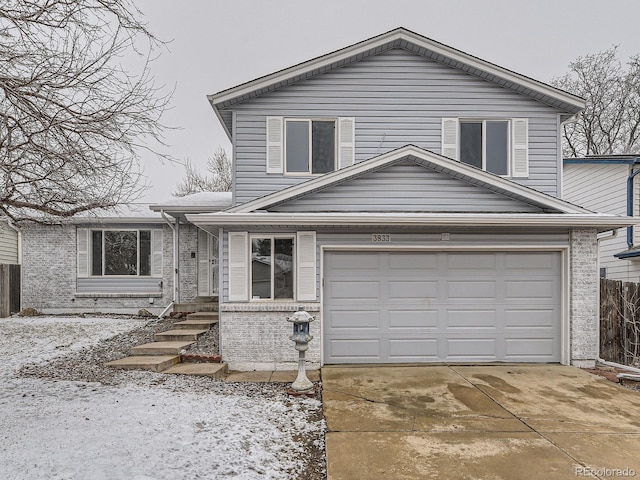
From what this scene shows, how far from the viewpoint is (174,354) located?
7781 mm

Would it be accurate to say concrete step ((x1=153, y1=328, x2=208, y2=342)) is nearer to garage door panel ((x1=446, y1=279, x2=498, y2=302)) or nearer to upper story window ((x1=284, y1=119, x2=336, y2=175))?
upper story window ((x1=284, y1=119, x2=336, y2=175))

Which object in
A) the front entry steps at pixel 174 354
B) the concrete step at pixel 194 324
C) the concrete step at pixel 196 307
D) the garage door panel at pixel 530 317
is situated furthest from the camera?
the concrete step at pixel 196 307

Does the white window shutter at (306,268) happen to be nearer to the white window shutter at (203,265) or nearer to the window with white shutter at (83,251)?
the white window shutter at (203,265)

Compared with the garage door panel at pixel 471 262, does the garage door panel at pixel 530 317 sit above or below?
below

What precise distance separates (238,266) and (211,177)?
71.9ft

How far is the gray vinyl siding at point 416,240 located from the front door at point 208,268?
450 cm

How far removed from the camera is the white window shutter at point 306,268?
7570mm

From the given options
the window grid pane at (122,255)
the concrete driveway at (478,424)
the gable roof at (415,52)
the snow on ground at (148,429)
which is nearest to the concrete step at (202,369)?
the snow on ground at (148,429)

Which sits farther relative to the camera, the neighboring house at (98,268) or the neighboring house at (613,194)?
the neighboring house at (98,268)

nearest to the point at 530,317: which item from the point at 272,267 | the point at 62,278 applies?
the point at 272,267

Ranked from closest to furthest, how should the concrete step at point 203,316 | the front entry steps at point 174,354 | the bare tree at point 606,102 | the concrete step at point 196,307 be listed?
1. the front entry steps at point 174,354
2. the concrete step at point 203,316
3. the concrete step at point 196,307
4. the bare tree at point 606,102

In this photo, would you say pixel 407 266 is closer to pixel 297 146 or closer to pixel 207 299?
pixel 297 146

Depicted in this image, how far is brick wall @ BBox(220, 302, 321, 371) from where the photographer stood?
7484mm

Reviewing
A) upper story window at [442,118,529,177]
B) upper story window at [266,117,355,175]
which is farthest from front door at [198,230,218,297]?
upper story window at [442,118,529,177]
